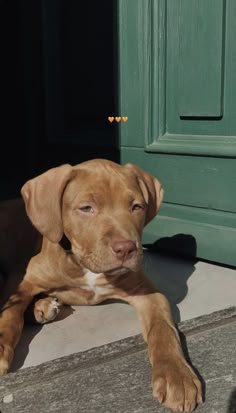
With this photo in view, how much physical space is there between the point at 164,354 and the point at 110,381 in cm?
27

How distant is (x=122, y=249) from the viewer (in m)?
2.33

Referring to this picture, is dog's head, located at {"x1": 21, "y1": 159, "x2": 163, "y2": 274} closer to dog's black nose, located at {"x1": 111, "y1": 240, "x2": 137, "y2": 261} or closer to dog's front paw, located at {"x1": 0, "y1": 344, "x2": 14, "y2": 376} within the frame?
dog's black nose, located at {"x1": 111, "y1": 240, "x2": 137, "y2": 261}

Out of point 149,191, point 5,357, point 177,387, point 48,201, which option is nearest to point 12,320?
point 5,357

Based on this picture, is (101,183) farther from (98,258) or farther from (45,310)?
(45,310)

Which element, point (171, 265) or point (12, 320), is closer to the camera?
point (12, 320)

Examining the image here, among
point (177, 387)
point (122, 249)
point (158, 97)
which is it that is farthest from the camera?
point (158, 97)

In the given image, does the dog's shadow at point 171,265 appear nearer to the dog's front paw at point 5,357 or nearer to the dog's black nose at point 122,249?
the dog's black nose at point 122,249

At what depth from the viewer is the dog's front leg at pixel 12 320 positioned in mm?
2307

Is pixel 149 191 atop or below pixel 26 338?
atop

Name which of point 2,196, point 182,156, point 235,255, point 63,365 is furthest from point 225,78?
point 2,196

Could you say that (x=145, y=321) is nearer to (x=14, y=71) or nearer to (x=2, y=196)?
(x=2, y=196)

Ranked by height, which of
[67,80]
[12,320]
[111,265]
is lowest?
[12,320]

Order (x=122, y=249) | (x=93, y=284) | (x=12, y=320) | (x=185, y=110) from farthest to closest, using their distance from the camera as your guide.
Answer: (x=185, y=110)
(x=93, y=284)
(x=12, y=320)
(x=122, y=249)

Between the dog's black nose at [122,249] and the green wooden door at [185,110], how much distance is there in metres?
1.56
